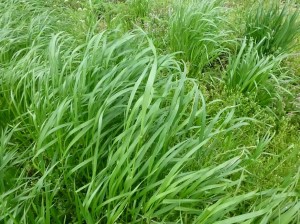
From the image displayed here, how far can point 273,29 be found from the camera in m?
2.96

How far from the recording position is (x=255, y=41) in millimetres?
2977

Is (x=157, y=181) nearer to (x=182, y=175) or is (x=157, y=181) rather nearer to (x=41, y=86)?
(x=182, y=175)

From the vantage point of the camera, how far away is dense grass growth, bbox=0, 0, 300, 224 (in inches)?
61.0

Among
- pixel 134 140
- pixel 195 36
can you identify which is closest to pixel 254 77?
pixel 195 36

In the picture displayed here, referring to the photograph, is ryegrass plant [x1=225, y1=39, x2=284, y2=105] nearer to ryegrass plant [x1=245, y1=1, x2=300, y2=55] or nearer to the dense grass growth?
the dense grass growth

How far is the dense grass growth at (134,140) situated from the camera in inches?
61.0

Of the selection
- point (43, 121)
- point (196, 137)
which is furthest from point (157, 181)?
point (43, 121)

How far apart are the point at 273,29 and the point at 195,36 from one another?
65 centimetres

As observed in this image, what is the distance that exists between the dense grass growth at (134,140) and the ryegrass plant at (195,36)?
0.86 ft

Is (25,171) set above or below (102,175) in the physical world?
below

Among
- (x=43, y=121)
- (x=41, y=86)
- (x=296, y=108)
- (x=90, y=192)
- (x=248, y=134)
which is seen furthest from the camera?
(x=296, y=108)

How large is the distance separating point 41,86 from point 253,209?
1226 millimetres

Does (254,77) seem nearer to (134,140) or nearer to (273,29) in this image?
(273,29)

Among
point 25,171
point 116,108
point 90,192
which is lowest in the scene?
point 25,171
